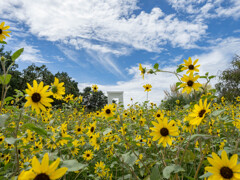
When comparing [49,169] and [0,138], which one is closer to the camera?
[49,169]

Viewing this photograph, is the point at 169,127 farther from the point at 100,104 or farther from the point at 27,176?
the point at 100,104

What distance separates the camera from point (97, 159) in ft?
11.5

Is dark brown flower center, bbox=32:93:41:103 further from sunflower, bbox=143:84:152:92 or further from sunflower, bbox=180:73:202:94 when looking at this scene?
sunflower, bbox=143:84:152:92

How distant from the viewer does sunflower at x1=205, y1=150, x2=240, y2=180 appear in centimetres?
107

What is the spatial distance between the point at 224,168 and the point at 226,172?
0.02 m

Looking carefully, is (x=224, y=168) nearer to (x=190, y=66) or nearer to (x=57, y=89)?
(x=190, y=66)

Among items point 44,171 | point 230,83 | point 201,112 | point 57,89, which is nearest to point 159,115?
point 201,112

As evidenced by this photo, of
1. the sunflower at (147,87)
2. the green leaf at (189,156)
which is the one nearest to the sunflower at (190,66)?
the green leaf at (189,156)

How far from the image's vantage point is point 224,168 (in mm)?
1094

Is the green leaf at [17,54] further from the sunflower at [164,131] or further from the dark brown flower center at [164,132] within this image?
the dark brown flower center at [164,132]

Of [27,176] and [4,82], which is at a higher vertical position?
[4,82]

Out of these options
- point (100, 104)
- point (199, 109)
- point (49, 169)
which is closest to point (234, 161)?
point (199, 109)

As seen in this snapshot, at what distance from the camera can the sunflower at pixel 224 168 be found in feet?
3.51

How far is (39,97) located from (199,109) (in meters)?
1.28
